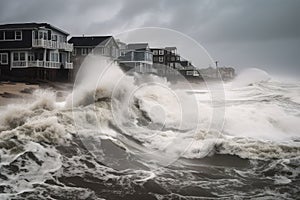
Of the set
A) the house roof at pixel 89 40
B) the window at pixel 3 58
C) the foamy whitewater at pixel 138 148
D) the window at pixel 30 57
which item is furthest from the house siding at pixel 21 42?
the foamy whitewater at pixel 138 148

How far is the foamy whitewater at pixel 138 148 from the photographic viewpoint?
253 inches

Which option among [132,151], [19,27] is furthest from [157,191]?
[19,27]

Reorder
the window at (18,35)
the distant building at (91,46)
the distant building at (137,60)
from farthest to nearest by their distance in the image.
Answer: the distant building at (91,46)
the window at (18,35)
the distant building at (137,60)

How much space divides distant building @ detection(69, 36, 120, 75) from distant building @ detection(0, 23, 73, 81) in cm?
359

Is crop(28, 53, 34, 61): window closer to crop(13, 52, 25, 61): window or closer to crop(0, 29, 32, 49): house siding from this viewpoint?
crop(13, 52, 25, 61): window

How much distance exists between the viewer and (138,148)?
8711 millimetres

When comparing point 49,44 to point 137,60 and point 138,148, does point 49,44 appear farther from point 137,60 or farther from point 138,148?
point 138,148

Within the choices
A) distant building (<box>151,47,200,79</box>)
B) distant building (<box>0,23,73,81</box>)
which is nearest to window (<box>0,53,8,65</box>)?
distant building (<box>0,23,73,81</box>)

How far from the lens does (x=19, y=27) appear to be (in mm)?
24188

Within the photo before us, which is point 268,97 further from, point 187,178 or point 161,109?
point 187,178

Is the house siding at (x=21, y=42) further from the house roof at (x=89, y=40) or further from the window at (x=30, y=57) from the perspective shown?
the house roof at (x=89, y=40)

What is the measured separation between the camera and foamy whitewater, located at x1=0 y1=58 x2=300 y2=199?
21.0ft

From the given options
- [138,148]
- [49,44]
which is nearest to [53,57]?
[49,44]

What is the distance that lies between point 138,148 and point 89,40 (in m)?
23.9
